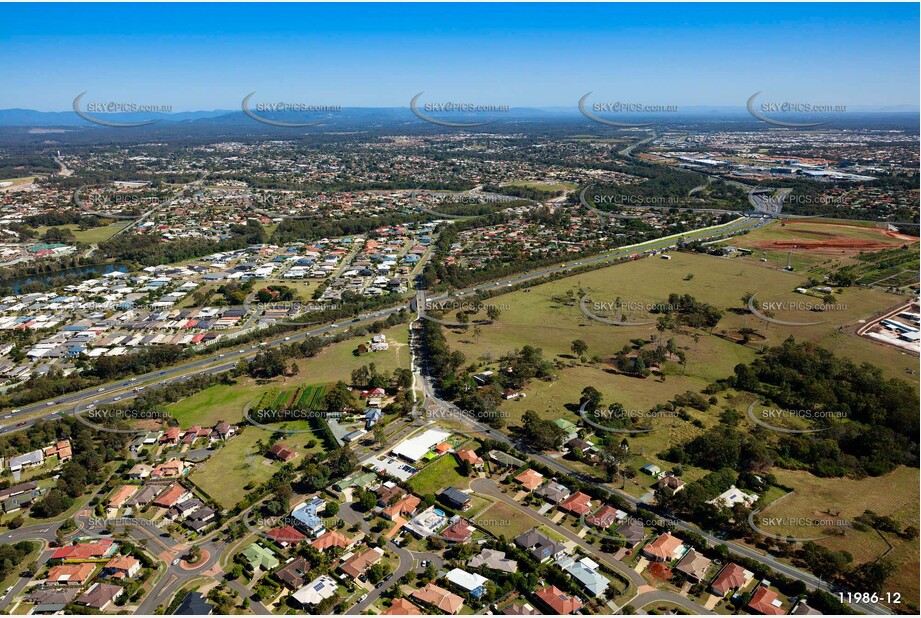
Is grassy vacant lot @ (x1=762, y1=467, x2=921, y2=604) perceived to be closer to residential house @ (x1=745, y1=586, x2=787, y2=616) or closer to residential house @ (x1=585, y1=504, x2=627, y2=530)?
residential house @ (x1=745, y1=586, x2=787, y2=616)

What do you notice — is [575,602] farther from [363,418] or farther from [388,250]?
[388,250]

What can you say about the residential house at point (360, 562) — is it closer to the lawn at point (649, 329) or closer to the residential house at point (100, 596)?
the residential house at point (100, 596)

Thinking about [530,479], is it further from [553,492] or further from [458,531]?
[458,531]

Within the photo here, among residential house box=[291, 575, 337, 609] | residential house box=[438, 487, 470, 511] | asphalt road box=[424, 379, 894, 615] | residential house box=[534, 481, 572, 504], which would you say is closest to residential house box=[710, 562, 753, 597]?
asphalt road box=[424, 379, 894, 615]

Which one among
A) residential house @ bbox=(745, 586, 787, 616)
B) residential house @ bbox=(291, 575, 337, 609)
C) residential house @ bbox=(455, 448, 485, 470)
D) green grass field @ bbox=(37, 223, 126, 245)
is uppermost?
green grass field @ bbox=(37, 223, 126, 245)

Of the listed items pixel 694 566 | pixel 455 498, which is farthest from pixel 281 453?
pixel 694 566

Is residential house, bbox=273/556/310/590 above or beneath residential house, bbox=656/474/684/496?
beneath

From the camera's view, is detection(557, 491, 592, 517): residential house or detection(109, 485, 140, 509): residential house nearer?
A: detection(557, 491, 592, 517): residential house
